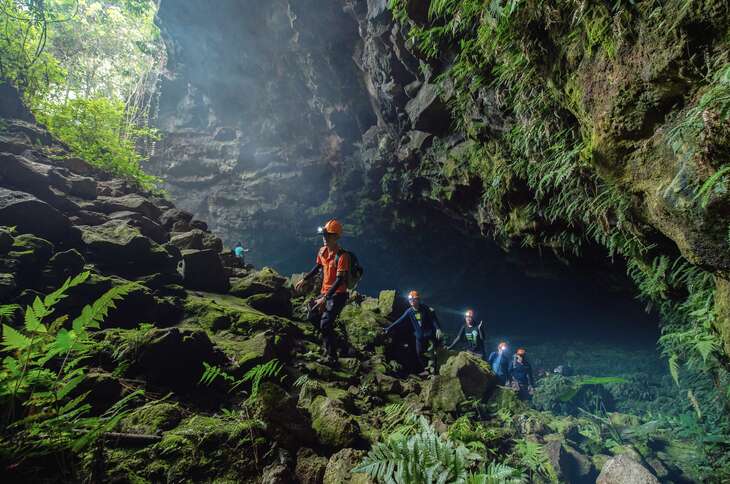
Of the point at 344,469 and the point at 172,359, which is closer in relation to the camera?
the point at 344,469

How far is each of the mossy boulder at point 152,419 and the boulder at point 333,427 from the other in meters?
1.11

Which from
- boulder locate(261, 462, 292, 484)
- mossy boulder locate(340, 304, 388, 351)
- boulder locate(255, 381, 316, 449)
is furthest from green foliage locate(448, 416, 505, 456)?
mossy boulder locate(340, 304, 388, 351)

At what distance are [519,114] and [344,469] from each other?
5303 mm

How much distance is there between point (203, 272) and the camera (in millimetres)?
6328

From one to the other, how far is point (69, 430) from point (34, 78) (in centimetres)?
1228

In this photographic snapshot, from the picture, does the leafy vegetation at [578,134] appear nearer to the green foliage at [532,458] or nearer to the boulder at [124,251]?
the green foliage at [532,458]

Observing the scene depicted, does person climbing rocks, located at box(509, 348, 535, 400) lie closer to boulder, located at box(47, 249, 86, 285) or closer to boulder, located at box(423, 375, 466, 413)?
boulder, located at box(423, 375, 466, 413)

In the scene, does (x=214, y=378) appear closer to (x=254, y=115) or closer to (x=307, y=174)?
(x=307, y=174)

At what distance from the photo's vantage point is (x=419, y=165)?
11.9 metres

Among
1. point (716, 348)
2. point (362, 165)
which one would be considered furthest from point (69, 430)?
point (362, 165)

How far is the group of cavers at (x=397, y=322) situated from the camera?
17.5ft

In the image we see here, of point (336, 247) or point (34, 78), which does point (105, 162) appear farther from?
point (336, 247)

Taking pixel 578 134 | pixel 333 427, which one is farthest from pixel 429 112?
pixel 333 427

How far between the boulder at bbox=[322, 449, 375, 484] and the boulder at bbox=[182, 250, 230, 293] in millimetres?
5121
